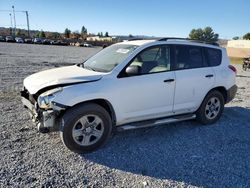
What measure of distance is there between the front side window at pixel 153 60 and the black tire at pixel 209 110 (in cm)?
131

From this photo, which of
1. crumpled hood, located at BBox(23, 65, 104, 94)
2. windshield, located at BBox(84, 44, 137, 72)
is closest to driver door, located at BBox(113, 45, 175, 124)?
windshield, located at BBox(84, 44, 137, 72)

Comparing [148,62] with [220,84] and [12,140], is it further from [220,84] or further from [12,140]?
[12,140]

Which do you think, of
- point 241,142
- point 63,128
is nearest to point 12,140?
point 63,128

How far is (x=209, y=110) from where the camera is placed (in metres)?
5.73

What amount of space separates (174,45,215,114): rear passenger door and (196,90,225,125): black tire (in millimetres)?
139

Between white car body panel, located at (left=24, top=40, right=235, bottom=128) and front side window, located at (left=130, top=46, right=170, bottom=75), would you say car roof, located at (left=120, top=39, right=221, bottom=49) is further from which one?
front side window, located at (left=130, top=46, right=170, bottom=75)

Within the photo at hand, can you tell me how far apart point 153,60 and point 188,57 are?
88 centimetres

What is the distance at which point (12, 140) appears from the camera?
14.8ft

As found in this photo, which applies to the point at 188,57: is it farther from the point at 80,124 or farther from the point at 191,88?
the point at 80,124

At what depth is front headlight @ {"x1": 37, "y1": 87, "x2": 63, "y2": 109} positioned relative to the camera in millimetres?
3896

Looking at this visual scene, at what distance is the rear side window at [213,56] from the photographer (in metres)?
5.64

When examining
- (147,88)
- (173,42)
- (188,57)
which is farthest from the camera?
(188,57)

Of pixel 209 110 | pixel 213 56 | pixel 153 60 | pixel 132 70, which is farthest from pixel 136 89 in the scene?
pixel 213 56

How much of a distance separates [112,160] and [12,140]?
1.82 meters
